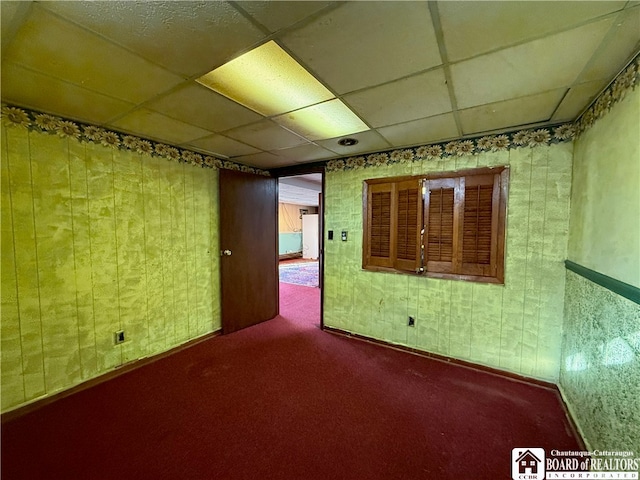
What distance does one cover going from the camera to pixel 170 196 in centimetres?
265

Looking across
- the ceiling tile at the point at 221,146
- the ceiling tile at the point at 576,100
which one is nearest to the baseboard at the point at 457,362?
the ceiling tile at the point at 576,100

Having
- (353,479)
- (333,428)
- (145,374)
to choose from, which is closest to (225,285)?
(145,374)

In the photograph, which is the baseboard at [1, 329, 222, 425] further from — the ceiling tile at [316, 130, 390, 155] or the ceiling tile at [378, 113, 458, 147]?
the ceiling tile at [378, 113, 458, 147]

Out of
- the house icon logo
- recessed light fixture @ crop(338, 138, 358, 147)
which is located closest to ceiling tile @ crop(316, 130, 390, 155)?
recessed light fixture @ crop(338, 138, 358, 147)

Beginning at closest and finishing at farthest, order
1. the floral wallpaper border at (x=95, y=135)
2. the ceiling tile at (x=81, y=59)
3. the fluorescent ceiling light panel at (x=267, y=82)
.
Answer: the ceiling tile at (x=81, y=59)
the fluorescent ceiling light panel at (x=267, y=82)
the floral wallpaper border at (x=95, y=135)

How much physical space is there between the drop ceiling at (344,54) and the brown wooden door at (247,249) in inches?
52.2

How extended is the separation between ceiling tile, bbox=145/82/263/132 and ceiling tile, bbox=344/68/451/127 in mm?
770

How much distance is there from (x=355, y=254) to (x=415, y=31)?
2.24 m

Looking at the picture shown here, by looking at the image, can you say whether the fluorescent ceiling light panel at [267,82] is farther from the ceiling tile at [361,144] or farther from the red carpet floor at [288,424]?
the red carpet floor at [288,424]

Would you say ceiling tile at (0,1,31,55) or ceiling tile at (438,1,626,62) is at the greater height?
ceiling tile at (438,1,626,62)

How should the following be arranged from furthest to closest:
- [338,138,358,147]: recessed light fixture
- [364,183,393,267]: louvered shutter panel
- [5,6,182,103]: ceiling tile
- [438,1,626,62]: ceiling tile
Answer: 1. [364,183,393,267]: louvered shutter panel
2. [338,138,358,147]: recessed light fixture
3. [5,6,182,103]: ceiling tile
4. [438,1,626,62]: ceiling tile

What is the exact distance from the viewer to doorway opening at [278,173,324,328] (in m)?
4.36

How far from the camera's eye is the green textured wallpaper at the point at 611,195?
3.78 feet

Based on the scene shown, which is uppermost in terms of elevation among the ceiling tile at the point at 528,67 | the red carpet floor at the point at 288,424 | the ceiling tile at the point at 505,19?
the ceiling tile at the point at 505,19
